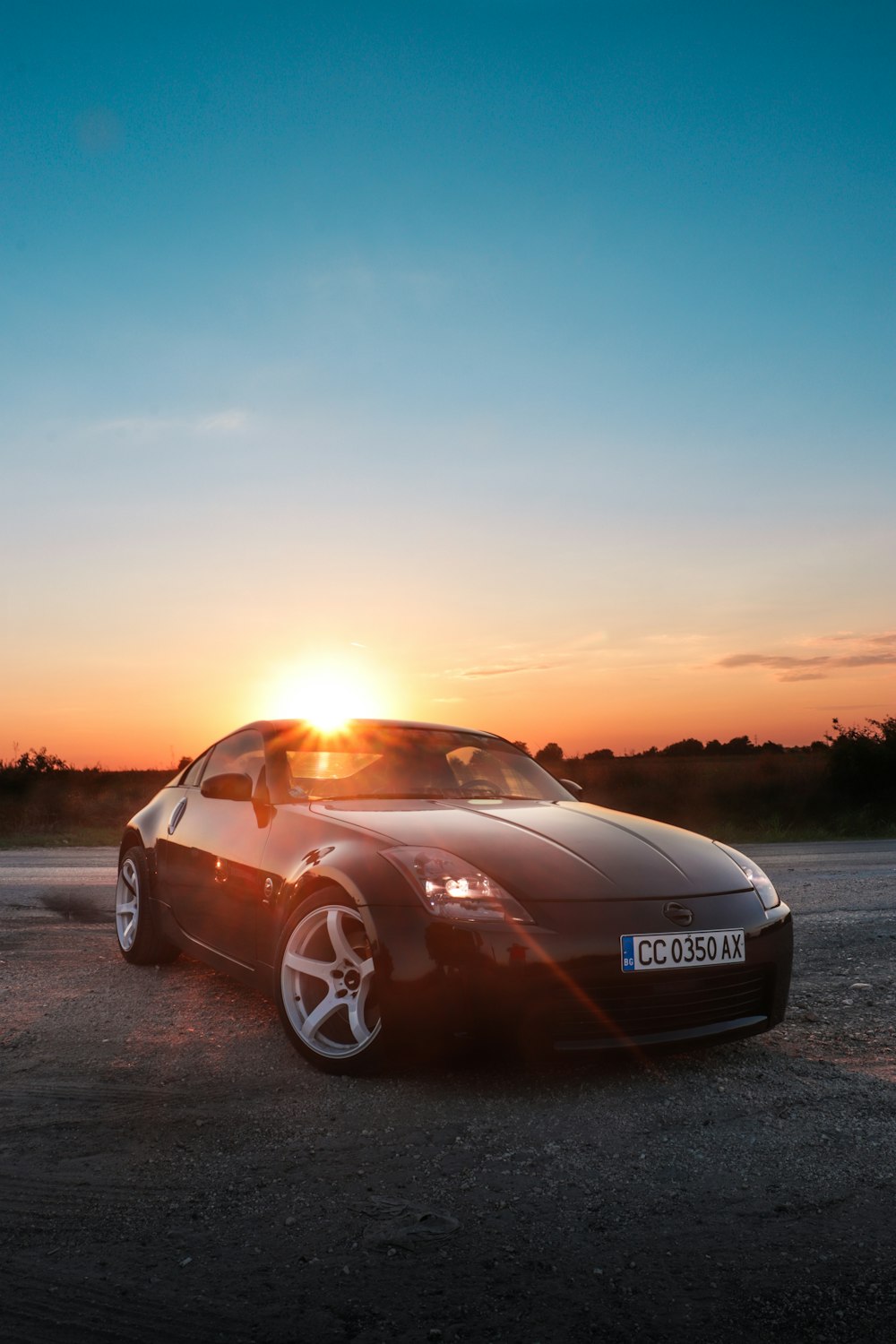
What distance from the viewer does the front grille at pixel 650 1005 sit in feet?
11.7

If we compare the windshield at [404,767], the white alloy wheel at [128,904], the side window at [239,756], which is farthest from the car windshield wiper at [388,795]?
the white alloy wheel at [128,904]

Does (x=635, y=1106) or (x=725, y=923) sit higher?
(x=725, y=923)

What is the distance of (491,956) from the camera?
138 inches

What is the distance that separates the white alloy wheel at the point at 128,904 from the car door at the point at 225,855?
22.3 inches

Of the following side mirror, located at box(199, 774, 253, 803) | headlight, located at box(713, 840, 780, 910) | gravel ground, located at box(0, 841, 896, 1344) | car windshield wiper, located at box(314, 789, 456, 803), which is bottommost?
gravel ground, located at box(0, 841, 896, 1344)

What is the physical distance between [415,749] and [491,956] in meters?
1.86

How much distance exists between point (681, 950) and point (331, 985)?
4.25 ft

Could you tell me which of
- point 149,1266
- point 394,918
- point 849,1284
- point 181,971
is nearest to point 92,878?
point 181,971

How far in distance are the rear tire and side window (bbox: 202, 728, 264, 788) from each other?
27.4 inches

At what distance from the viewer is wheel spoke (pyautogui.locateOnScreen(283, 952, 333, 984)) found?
3.96 m

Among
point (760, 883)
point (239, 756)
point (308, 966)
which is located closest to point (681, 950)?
point (760, 883)

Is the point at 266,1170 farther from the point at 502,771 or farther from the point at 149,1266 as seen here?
the point at 502,771

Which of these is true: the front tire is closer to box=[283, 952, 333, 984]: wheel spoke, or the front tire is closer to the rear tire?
box=[283, 952, 333, 984]: wheel spoke

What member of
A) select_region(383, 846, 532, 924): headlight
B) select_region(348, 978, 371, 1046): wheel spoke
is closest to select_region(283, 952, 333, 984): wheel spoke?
select_region(348, 978, 371, 1046): wheel spoke
